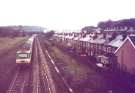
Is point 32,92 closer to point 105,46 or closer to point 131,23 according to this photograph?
point 105,46

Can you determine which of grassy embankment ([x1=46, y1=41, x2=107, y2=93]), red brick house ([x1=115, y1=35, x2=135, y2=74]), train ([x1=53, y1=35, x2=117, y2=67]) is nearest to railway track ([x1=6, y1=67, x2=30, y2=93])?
grassy embankment ([x1=46, y1=41, x2=107, y2=93])

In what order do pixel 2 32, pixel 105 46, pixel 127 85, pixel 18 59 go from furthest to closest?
pixel 2 32 < pixel 105 46 < pixel 18 59 < pixel 127 85

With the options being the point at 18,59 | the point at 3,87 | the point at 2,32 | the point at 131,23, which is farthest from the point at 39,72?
the point at 2,32

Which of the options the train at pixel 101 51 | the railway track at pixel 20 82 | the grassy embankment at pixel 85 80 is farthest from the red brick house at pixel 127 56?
the railway track at pixel 20 82

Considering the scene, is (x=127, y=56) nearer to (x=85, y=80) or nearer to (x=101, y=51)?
(x=85, y=80)

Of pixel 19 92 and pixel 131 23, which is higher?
pixel 131 23

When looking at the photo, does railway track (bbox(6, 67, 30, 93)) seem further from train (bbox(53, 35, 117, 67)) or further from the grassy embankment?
train (bbox(53, 35, 117, 67))
